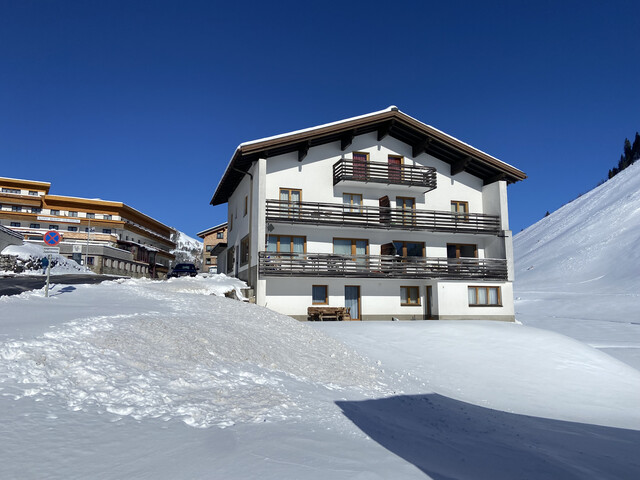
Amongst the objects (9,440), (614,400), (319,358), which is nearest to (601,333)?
(614,400)

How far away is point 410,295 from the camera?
28.6 metres

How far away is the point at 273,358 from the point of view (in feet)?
39.1

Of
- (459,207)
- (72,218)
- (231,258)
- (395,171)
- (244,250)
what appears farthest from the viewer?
(72,218)

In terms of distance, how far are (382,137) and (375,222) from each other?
574cm

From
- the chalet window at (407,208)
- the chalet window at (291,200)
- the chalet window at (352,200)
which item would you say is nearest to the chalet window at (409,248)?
the chalet window at (407,208)

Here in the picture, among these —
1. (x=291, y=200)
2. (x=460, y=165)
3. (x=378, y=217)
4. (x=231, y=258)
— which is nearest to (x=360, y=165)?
(x=378, y=217)

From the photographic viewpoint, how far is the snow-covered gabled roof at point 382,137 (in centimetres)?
2634

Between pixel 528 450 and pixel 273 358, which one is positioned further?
pixel 273 358

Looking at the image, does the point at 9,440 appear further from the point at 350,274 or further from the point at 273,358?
the point at 350,274

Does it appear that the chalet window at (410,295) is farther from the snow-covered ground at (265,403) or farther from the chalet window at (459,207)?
the snow-covered ground at (265,403)

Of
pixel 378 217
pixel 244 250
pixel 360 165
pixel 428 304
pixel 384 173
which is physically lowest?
pixel 428 304

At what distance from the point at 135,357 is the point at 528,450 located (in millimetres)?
7283

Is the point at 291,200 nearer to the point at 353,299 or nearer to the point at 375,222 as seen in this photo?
the point at 375,222

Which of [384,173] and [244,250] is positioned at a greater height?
[384,173]
